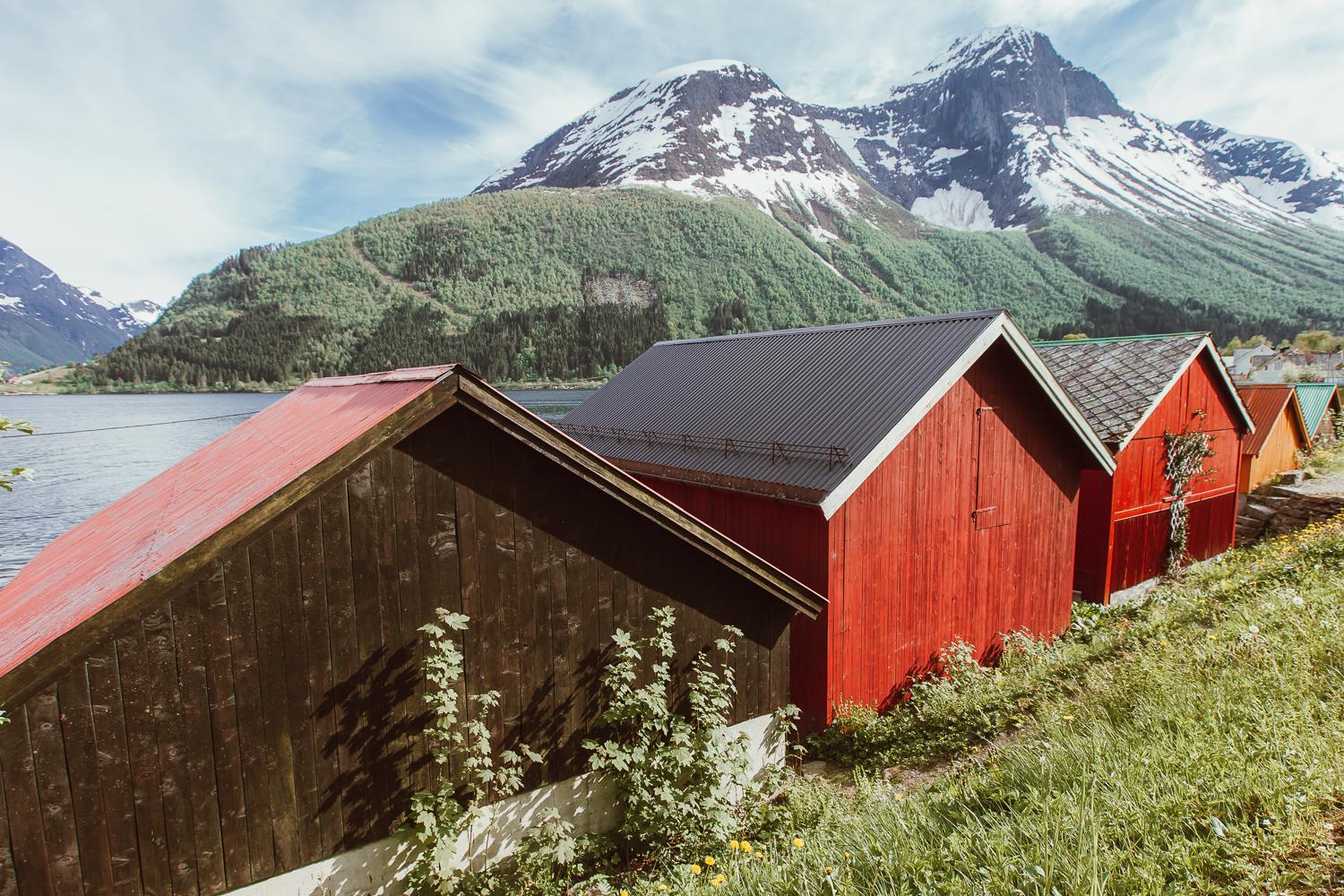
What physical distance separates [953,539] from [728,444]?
3.74 m

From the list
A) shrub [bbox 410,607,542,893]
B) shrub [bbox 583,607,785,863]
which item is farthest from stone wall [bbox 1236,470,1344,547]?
shrub [bbox 410,607,542,893]

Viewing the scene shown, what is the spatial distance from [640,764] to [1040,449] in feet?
28.7

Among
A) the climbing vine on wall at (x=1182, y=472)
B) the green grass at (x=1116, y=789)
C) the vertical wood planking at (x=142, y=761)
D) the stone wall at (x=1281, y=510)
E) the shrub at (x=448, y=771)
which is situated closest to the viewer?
the green grass at (x=1116, y=789)

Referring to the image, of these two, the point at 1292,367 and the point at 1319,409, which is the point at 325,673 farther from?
the point at 1292,367

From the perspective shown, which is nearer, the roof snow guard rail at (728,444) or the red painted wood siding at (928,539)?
the roof snow guard rail at (728,444)

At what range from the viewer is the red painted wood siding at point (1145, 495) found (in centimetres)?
1488

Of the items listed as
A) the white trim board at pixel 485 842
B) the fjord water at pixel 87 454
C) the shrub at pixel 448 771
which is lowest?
the fjord water at pixel 87 454

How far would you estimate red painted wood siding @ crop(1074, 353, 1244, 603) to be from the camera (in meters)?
14.9

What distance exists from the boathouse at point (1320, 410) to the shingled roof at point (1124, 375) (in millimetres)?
18341

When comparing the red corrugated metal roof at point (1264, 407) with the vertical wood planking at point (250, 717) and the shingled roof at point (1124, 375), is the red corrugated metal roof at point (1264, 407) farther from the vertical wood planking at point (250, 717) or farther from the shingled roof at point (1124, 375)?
the vertical wood planking at point (250, 717)

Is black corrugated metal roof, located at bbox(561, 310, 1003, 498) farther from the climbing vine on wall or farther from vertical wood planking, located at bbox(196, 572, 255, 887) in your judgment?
the climbing vine on wall

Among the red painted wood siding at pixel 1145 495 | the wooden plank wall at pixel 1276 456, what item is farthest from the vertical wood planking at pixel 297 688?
the wooden plank wall at pixel 1276 456

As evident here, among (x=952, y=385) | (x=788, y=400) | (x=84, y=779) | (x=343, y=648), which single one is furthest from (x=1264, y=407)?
(x=84, y=779)

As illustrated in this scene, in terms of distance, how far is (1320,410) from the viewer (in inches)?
1216
